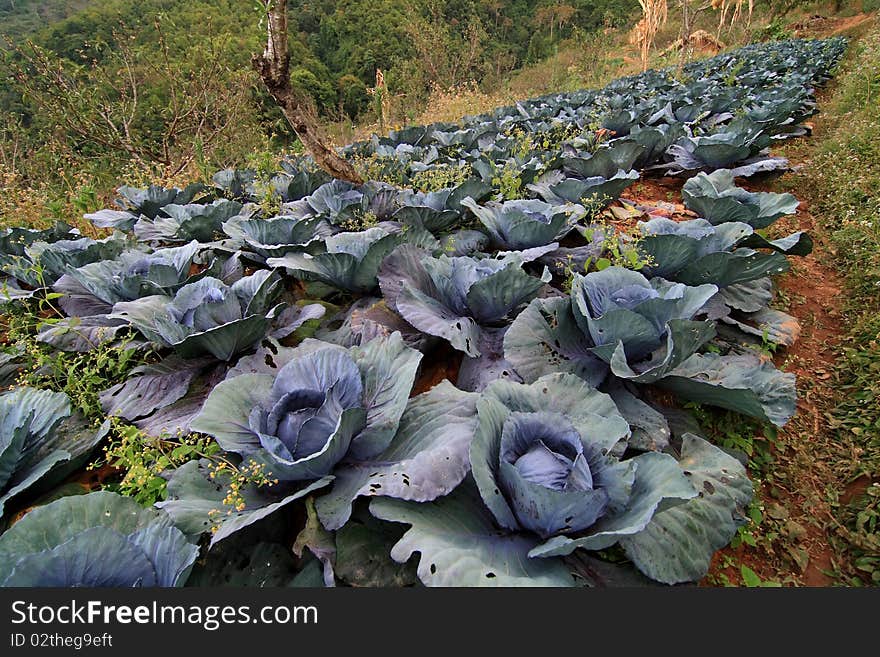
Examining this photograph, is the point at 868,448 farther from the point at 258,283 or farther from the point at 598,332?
the point at 258,283

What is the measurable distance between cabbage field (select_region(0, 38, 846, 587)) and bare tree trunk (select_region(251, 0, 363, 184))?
70 centimetres

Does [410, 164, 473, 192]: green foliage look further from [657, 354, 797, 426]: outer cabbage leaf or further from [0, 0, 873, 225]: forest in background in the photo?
[657, 354, 797, 426]: outer cabbage leaf

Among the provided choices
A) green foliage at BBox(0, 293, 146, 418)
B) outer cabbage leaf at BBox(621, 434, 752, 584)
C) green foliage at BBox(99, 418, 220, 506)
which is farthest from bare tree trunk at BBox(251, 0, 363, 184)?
outer cabbage leaf at BBox(621, 434, 752, 584)

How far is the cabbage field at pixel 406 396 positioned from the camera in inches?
42.0

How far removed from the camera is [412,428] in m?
1.36

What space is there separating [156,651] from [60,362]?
146 cm

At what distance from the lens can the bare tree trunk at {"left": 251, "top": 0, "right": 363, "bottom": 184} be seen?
3.07m

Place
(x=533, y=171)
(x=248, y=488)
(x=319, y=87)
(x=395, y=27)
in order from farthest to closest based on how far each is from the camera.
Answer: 1. (x=395, y=27)
2. (x=319, y=87)
3. (x=533, y=171)
4. (x=248, y=488)

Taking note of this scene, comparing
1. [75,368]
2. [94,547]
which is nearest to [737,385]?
[94,547]

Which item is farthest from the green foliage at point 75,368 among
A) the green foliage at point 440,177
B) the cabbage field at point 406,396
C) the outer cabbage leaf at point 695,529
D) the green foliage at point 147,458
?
the green foliage at point 440,177

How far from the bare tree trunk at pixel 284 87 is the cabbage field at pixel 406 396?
70 cm

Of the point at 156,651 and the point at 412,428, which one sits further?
the point at 412,428

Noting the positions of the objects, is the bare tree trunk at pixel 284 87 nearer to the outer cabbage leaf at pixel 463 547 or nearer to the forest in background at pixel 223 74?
the forest in background at pixel 223 74

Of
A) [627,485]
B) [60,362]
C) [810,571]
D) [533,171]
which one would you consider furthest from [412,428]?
[533,171]
